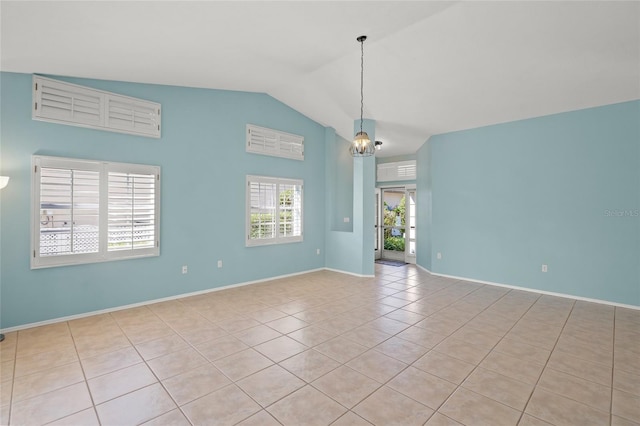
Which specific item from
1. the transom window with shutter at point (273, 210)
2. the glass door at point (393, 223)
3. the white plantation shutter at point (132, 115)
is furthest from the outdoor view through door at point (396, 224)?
the white plantation shutter at point (132, 115)

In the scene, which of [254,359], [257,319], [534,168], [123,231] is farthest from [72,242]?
[534,168]

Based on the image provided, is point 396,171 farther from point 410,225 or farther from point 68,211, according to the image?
point 68,211

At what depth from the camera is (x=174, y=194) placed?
4.64m

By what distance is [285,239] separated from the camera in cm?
620

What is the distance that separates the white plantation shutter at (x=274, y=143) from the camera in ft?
18.4

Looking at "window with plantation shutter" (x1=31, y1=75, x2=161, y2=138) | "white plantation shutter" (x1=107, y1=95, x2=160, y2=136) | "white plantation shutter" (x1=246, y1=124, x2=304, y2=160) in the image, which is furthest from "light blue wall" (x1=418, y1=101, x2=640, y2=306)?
"window with plantation shutter" (x1=31, y1=75, x2=161, y2=138)

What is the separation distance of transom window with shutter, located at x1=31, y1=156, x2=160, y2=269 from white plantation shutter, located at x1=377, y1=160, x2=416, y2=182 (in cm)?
589

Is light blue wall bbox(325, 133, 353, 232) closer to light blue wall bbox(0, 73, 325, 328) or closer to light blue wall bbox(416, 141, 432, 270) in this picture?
light blue wall bbox(0, 73, 325, 328)

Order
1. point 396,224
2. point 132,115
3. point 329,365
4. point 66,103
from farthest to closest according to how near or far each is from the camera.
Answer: point 396,224 < point 132,115 < point 66,103 < point 329,365

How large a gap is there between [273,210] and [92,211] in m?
2.97

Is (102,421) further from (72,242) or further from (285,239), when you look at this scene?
(285,239)

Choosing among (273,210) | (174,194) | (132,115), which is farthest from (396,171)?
(132,115)

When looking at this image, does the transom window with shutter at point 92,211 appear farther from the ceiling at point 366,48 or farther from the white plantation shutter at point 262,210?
the white plantation shutter at point 262,210

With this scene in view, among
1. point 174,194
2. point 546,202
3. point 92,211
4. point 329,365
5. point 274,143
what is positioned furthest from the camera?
point 274,143
